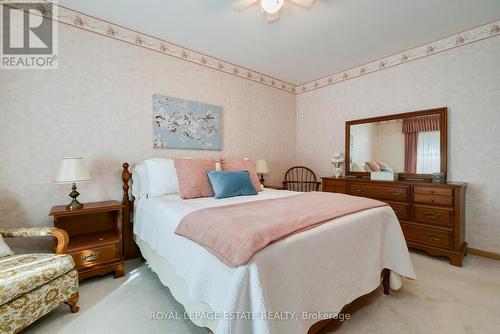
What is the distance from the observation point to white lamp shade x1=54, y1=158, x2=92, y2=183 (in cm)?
188

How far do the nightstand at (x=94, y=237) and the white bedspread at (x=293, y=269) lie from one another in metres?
0.48

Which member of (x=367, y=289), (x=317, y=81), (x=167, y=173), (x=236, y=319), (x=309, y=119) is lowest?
(x=367, y=289)

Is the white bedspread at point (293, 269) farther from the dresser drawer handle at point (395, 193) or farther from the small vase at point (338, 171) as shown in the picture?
the small vase at point (338, 171)

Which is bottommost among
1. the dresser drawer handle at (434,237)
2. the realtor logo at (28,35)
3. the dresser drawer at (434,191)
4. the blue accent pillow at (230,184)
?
the dresser drawer handle at (434,237)

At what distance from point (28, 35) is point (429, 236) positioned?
4664mm

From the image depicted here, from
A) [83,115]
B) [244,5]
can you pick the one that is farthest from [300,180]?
[83,115]

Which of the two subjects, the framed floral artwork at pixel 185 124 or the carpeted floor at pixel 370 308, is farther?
the framed floral artwork at pixel 185 124

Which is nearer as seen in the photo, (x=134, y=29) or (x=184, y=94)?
(x=134, y=29)

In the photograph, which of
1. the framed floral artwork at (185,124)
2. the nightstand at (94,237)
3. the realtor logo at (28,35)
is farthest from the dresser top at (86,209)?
the realtor logo at (28,35)

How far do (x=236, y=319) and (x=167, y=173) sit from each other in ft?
5.87

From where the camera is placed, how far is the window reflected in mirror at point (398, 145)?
2.85 m

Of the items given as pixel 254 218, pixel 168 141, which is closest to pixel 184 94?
pixel 168 141

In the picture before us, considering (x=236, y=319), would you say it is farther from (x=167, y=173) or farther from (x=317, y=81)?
(x=317, y=81)

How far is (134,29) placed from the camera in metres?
2.56
